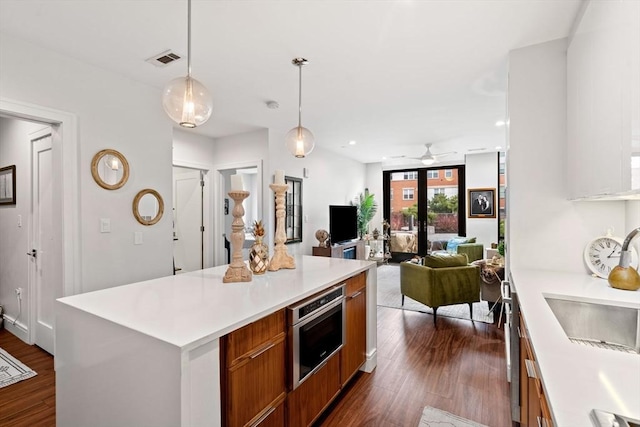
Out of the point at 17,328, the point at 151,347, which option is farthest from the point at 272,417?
the point at 17,328

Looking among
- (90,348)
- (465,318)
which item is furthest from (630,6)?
(465,318)

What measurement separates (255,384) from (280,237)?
1.06m

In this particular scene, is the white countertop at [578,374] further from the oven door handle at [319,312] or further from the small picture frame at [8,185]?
the small picture frame at [8,185]

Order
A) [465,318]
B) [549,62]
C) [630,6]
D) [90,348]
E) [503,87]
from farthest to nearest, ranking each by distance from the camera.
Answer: [465,318] → [503,87] → [549,62] → [90,348] → [630,6]

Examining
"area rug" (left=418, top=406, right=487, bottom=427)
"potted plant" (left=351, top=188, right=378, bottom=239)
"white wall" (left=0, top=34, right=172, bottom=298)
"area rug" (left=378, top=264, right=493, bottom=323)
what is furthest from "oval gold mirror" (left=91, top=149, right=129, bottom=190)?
"potted plant" (left=351, top=188, right=378, bottom=239)

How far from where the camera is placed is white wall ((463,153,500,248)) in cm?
673

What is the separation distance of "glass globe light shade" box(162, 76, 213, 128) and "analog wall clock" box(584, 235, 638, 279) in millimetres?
2630

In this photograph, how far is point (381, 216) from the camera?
8.11m

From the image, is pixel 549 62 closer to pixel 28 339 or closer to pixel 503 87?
pixel 503 87

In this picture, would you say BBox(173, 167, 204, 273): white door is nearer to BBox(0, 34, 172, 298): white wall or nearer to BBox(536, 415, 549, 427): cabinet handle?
BBox(0, 34, 172, 298): white wall

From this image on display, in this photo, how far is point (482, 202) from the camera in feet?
22.5

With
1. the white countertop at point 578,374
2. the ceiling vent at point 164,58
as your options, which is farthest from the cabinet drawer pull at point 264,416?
the ceiling vent at point 164,58

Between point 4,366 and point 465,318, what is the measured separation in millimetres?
4689

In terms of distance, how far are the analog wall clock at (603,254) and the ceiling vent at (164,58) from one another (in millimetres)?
3341
